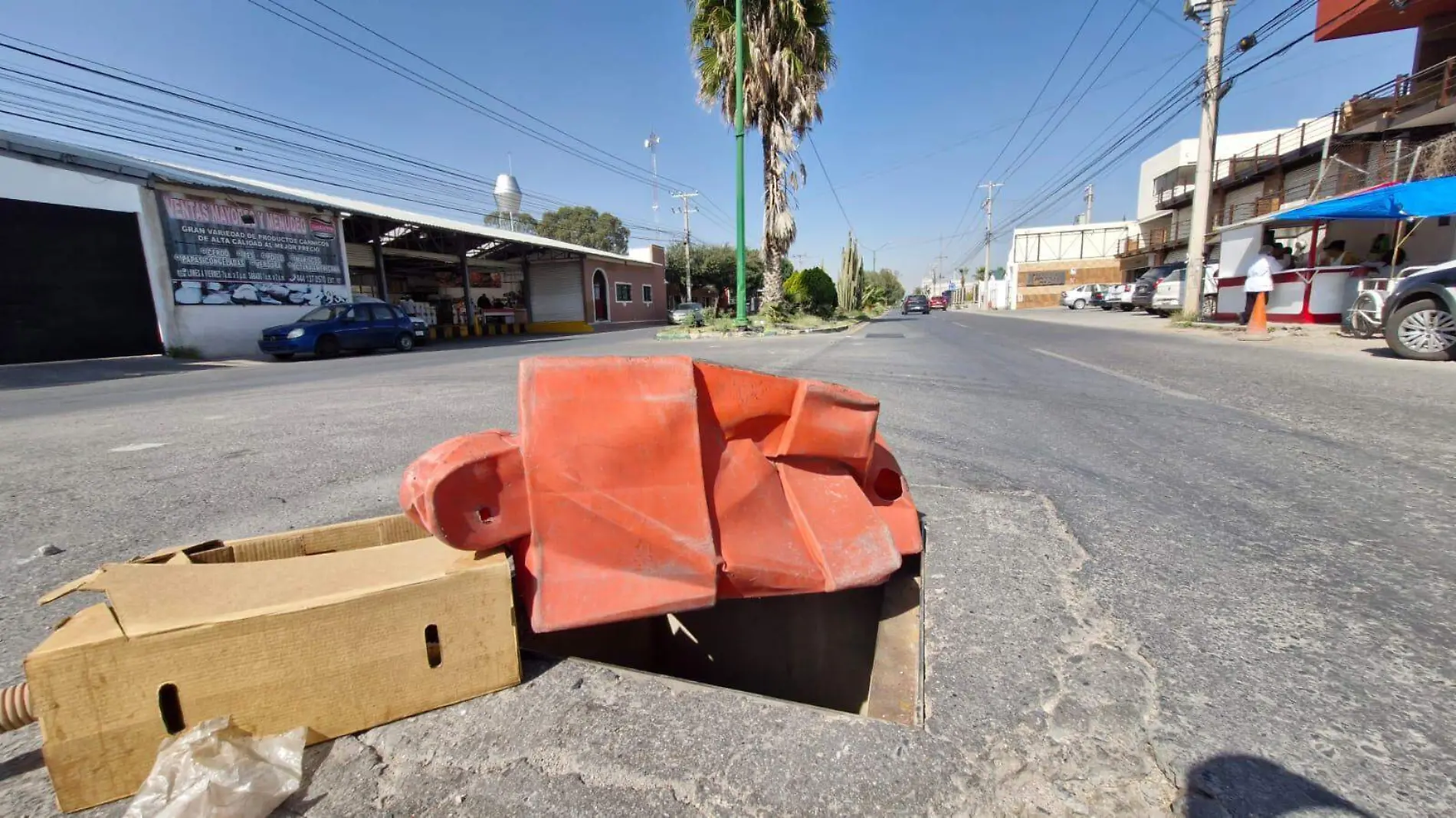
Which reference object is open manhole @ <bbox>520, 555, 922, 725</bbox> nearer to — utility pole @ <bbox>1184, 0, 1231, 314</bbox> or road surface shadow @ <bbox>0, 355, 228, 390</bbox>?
road surface shadow @ <bbox>0, 355, 228, 390</bbox>

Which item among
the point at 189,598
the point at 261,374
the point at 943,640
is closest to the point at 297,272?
the point at 261,374

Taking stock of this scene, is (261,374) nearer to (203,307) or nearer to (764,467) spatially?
(203,307)

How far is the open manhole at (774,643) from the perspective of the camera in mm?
1928

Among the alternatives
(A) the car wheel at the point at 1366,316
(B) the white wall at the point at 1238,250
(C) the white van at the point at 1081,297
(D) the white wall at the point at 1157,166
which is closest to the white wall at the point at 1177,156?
(D) the white wall at the point at 1157,166

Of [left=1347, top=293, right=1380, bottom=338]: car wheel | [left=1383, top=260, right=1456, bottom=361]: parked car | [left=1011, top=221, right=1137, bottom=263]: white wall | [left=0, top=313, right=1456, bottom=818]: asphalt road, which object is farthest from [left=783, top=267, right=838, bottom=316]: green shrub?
[left=1011, top=221, right=1137, bottom=263]: white wall

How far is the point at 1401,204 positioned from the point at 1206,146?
4.99m

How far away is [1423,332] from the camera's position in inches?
265

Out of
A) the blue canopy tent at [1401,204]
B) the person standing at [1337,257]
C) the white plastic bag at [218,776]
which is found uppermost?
the blue canopy tent at [1401,204]

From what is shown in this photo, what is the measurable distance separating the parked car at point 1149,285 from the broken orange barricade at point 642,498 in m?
22.3

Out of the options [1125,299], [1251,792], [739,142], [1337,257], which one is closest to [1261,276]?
[1337,257]

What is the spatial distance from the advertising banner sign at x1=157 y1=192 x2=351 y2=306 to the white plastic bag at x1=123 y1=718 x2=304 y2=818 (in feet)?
54.9

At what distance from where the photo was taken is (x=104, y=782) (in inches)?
43.2

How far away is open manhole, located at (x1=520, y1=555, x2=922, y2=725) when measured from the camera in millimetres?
1928

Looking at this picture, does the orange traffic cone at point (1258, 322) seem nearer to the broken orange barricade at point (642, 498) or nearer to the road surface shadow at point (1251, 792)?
the road surface shadow at point (1251, 792)
